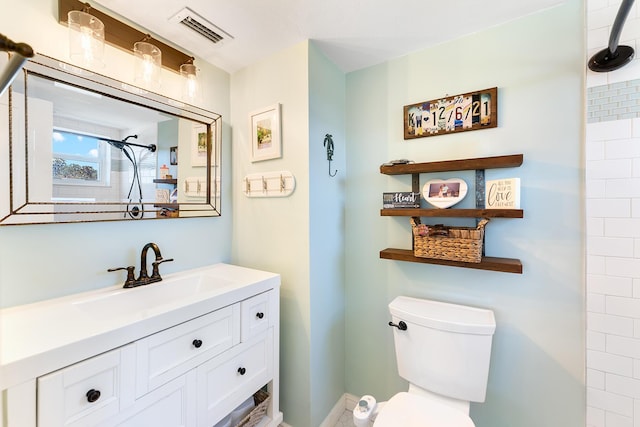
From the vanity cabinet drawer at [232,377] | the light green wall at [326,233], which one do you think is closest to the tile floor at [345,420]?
the light green wall at [326,233]

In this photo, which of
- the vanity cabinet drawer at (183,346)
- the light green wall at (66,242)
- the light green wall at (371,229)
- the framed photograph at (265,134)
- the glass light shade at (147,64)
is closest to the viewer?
the vanity cabinet drawer at (183,346)

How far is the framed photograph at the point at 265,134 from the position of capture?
60.9 inches

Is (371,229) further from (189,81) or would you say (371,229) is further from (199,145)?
(189,81)

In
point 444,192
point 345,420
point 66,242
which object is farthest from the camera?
point 345,420

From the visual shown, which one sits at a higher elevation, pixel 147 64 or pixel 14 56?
pixel 147 64

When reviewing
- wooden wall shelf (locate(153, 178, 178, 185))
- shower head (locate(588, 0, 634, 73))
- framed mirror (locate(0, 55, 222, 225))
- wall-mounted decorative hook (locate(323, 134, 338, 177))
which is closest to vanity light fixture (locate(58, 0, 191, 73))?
framed mirror (locate(0, 55, 222, 225))

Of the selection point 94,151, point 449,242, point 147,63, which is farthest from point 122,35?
point 449,242

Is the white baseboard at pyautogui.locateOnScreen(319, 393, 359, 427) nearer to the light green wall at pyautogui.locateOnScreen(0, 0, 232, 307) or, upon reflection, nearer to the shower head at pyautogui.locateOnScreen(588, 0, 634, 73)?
the light green wall at pyautogui.locateOnScreen(0, 0, 232, 307)

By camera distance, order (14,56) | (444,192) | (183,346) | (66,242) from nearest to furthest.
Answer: (14,56), (183,346), (66,242), (444,192)

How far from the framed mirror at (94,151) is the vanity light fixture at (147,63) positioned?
0.20ft

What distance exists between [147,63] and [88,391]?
56.1 inches

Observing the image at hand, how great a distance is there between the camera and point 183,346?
1.01 m

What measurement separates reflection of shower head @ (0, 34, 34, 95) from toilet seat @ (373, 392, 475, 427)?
58.0 inches

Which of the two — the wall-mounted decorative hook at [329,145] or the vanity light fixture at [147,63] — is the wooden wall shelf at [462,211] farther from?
the vanity light fixture at [147,63]
